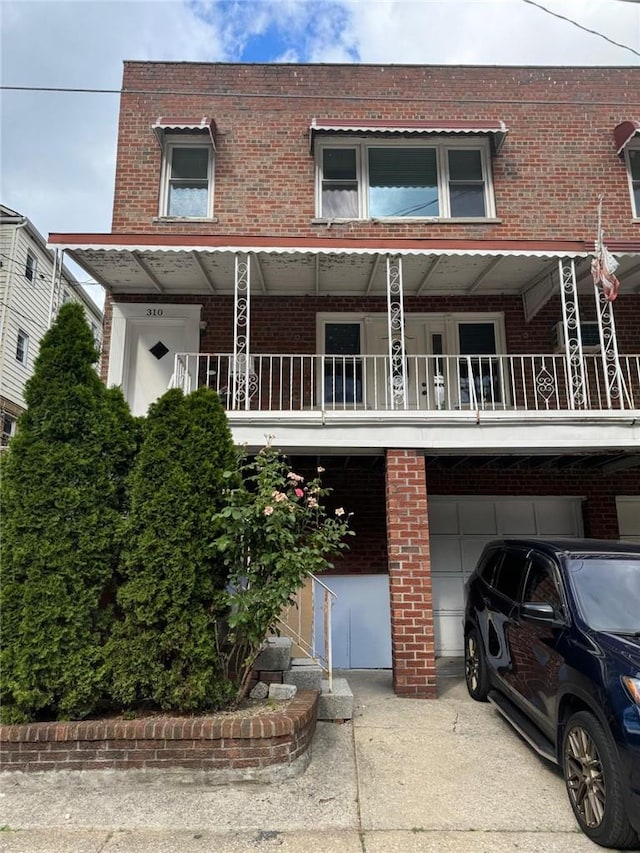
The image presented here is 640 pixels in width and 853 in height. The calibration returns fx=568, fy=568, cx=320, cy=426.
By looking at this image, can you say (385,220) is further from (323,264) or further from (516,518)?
(516,518)

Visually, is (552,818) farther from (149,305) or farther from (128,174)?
(128,174)

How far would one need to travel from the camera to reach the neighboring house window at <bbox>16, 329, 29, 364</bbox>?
16.7 meters

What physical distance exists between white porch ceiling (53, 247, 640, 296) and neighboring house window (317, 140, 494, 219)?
1.52 meters

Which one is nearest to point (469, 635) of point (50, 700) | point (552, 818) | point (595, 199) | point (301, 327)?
point (552, 818)

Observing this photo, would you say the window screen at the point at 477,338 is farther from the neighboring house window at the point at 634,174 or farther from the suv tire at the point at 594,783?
the suv tire at the point at 594,783

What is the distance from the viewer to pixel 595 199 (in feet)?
31.3

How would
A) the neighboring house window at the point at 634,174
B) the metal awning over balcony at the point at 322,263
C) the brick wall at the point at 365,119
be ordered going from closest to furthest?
the metal awning over balcony at the point at 322,263 < the brick wall at the point at 365,119 < the neighboring house window at the point at 634,174

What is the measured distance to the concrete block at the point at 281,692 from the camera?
185 inches

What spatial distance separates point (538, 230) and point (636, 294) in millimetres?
1873

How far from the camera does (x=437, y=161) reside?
9656 mm

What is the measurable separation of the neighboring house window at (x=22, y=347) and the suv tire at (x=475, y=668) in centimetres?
1540

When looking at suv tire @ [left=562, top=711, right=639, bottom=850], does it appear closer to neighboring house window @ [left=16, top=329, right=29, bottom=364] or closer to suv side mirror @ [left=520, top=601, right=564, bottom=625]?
suv side mirror @ [left=520, top=601, right=564, bottom=625]

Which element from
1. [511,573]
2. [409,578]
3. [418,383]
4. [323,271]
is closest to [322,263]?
[323,271]

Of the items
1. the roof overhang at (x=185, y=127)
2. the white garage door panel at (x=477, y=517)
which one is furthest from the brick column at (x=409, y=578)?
the roof overhang at (x=185, y=127)
